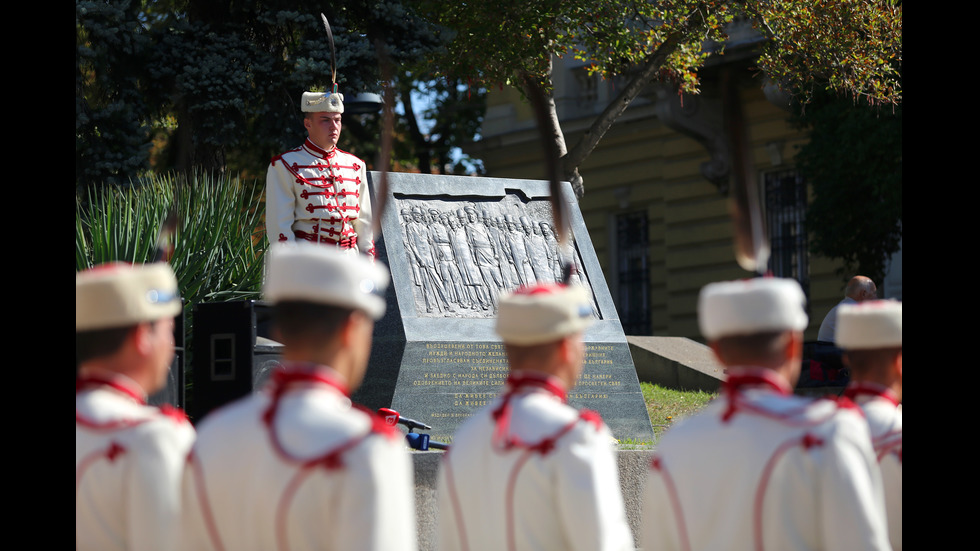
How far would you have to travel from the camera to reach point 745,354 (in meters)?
3.44

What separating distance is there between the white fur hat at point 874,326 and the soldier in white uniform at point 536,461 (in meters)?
0.97

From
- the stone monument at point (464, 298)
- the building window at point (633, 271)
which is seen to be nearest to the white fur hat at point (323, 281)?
the stone monument at point (464, 298)

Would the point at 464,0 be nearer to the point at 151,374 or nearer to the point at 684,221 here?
the point at 684,221

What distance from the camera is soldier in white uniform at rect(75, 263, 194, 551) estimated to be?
306cm

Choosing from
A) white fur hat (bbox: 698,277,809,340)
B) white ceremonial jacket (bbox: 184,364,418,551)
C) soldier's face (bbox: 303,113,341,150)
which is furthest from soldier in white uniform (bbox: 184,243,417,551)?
soldier's face (bbox: 303,113,341,150)

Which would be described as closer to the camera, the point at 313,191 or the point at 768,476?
the point at 768,476

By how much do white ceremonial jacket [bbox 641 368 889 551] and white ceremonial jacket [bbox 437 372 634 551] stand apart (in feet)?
0.56

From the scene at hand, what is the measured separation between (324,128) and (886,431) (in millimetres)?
5194

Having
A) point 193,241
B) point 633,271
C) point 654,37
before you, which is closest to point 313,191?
point 193,241

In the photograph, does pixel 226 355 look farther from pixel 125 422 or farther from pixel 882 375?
pixel 125 422

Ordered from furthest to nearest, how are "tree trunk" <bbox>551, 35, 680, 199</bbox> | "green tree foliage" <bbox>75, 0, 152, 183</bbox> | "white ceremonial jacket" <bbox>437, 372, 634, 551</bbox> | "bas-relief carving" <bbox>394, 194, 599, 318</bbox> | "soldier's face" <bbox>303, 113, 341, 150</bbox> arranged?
1. "tree trunk" <bbox>551, 35, 680, 199</bbox>
2. "green tree foliage" <bbox>75, 0, 152, 183</bbox>
3. "bas-relief carving" <bbox>394, 194, 599, 318</bbox>
4. "soldier's face" <bbox>303, 113, 341, 150</bbox>
5. "white ceremonial jacket" <bbox>437, 372, 634, 551</bbox>

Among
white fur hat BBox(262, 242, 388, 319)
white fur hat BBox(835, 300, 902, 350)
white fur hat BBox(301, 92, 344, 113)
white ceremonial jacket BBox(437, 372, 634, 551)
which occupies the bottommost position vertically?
white ceremonial jacket BBox(437, 372, 634, 551)

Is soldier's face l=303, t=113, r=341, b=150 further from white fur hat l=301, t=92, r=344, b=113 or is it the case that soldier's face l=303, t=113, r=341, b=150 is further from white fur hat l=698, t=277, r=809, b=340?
white fur hat l=698, t=277, r=809, b=340

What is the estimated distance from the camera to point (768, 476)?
3.22m
